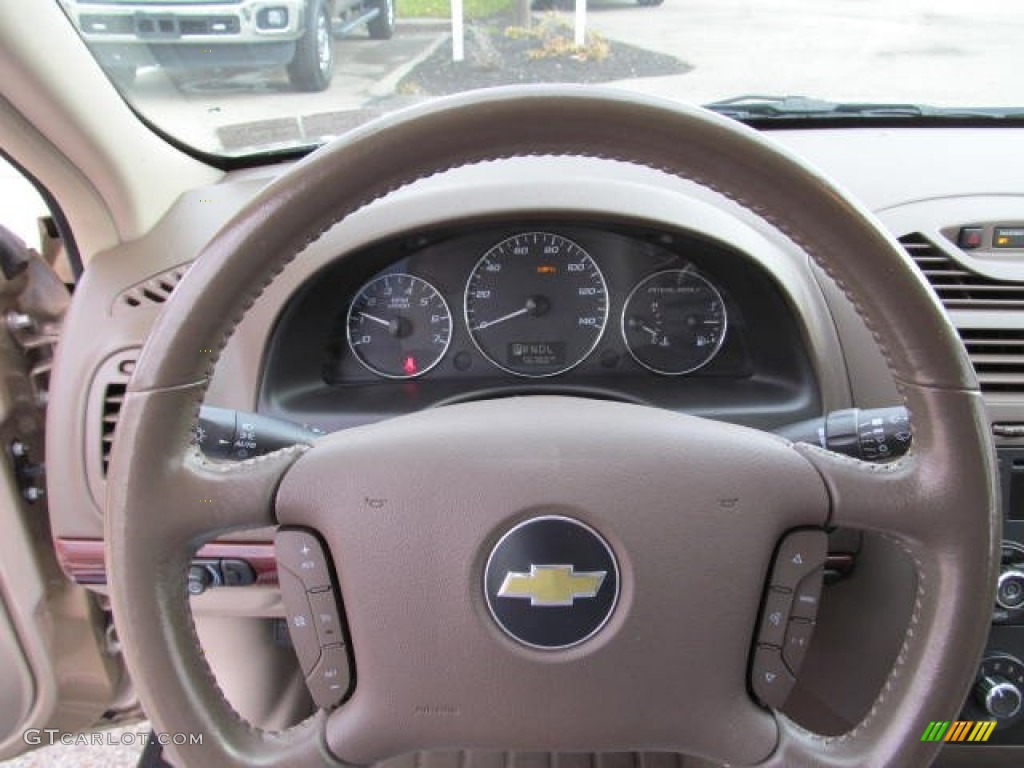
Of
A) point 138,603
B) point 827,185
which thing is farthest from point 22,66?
point 827,185

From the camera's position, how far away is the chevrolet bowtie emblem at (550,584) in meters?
1.16

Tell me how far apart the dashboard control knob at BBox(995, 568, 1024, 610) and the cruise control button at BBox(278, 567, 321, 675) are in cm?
121

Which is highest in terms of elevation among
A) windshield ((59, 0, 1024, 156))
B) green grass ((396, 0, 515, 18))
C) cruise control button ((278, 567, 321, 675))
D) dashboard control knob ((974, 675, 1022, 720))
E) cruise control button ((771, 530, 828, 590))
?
green grass ((396, 0, 515, 18))

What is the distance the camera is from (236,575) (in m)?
1.74

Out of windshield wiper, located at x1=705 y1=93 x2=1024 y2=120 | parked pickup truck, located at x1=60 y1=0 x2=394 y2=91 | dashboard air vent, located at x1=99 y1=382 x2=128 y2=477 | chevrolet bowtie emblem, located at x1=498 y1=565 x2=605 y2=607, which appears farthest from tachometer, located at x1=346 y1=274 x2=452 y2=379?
chevrolet bowtie emblem, located at x1=498 y1=565 x2=605 y2=607

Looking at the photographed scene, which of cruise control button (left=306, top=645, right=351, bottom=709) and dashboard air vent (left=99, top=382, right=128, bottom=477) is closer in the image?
cruise control button (left=306, top=645, right=351, bottom=709)

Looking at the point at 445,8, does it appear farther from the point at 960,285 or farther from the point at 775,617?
the point at 775,617

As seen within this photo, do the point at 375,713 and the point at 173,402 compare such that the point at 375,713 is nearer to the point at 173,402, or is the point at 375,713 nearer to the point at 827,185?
the point at 173,402

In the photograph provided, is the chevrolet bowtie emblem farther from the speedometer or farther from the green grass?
the green grass

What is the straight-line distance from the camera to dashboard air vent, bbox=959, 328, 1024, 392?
5.74 feet

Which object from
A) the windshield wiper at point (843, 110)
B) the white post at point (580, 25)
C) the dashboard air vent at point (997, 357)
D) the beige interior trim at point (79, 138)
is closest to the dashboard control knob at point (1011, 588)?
the dashboard air vent at point (997, 357)

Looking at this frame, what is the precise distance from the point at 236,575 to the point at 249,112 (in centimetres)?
110

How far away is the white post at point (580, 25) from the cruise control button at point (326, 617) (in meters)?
1.70

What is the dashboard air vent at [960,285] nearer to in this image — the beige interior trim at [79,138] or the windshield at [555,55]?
the windshield at [555,55]
